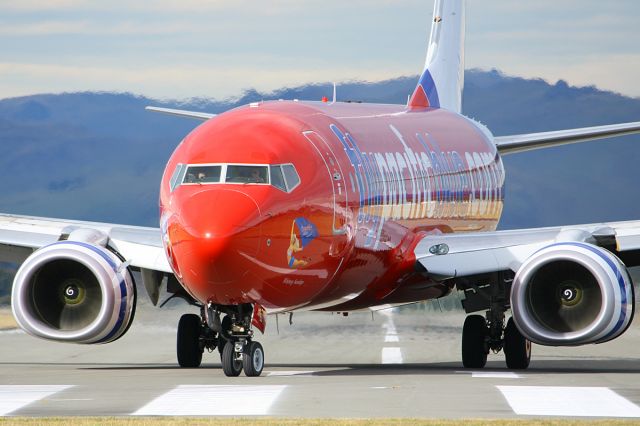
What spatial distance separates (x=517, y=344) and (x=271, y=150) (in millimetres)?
6048

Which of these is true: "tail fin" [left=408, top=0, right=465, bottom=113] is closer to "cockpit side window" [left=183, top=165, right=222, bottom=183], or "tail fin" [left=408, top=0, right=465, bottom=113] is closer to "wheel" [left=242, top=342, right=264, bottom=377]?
"wheel" [left=242, top=342, right=264, bottom=377]

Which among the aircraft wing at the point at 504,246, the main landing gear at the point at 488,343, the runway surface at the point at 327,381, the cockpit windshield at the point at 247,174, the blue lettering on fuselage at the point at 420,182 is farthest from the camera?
the main landing gear at the point at 488,343

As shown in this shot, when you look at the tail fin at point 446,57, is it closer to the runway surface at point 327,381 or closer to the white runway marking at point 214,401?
the runway surface at point 327,381

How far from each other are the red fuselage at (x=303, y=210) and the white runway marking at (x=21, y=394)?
6.71 ft

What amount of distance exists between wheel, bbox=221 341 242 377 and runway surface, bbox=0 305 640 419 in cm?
Result: 15

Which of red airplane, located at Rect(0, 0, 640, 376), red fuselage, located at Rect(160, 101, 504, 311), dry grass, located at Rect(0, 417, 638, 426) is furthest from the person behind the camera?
red airplane, located at Rect(0, 0, 640, 376)

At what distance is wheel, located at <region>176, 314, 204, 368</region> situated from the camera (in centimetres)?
2375

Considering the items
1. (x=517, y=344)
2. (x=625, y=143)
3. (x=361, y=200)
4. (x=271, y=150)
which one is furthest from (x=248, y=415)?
(x=625, y=143)

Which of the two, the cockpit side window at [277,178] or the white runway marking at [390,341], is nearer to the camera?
the cockpit side window at [277,178]

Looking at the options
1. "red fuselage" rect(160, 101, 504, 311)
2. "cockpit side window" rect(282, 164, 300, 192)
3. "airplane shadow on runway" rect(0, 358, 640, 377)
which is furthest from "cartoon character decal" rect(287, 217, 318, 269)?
"airplane shadow on runway" rect(0, 358, 640, 377)

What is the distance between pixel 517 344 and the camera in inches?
941

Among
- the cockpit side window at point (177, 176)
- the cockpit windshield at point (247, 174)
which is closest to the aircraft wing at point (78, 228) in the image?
the cockpit side window at point (177, 176)

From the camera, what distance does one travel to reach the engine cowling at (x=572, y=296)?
66.5 ft

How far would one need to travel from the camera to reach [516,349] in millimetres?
23859
